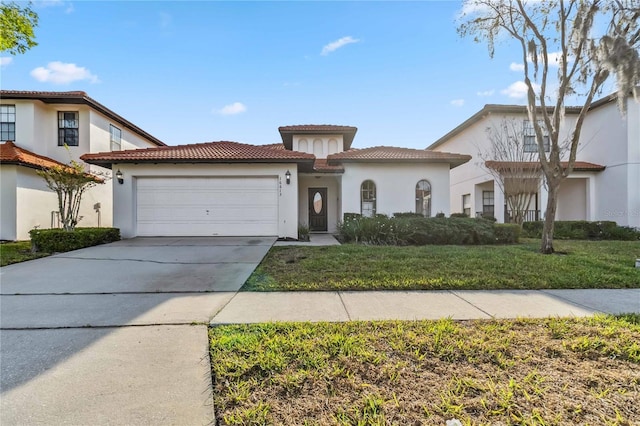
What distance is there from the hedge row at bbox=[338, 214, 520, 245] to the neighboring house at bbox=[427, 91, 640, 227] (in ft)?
16.3

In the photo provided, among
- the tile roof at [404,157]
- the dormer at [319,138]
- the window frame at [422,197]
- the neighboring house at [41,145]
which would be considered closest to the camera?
the neighboring house at [41,145]

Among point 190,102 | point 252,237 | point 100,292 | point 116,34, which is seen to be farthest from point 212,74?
point 100,292

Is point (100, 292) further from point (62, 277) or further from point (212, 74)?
point (212, 74)

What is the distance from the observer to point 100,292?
507 centimetres

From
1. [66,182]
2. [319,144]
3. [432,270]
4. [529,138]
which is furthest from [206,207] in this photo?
[529,138]

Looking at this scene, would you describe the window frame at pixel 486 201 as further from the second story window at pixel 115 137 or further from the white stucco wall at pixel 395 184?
the second story window at pixel 115 137

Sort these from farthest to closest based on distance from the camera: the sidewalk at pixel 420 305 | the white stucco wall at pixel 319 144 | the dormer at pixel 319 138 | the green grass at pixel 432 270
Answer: the white stucco wall at pixel 319 144
the dormer at pixel 319 138
the green grass at pixel 432 270
the sidewalk at pixel 420 305

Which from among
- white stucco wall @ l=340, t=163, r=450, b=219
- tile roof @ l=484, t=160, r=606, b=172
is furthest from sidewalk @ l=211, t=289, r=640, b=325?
tile roof @ l=484, t=160, r=606, b=172

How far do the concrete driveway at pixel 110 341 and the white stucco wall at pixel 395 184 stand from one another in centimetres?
856

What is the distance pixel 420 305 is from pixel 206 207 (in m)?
9.76

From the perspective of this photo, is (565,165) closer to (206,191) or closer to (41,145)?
(206,191)

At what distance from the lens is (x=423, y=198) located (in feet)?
49.4

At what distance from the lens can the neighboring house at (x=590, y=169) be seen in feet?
49.2

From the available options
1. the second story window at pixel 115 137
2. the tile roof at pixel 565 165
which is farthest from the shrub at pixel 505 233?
the second story window at pixel 115 137
